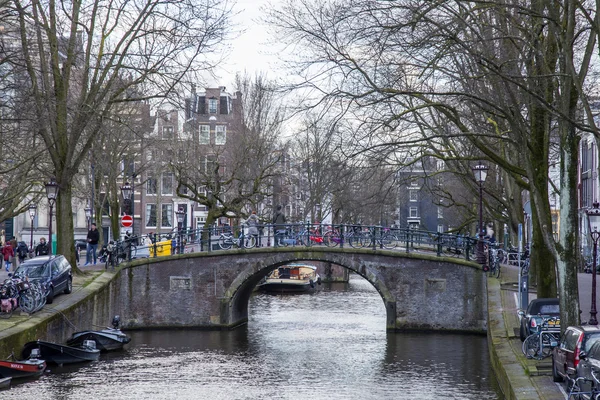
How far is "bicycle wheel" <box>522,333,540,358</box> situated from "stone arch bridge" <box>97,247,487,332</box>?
13923 mm

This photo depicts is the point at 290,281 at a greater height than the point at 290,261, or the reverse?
the point at 290,261

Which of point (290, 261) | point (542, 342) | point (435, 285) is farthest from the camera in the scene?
point (290, 261)

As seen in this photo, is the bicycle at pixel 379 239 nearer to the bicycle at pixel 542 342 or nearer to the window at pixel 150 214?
the bicycle at pixel 542 342

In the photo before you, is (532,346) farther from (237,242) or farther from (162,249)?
(162,249)

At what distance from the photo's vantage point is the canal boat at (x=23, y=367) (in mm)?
21750

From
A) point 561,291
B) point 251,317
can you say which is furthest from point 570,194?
point 251,317


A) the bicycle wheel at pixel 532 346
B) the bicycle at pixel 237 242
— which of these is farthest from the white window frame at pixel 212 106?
the bicycle wheel at pixel 532 346

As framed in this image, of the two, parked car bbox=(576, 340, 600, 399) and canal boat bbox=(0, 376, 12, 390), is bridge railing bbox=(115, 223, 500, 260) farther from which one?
parked car bbox=(576, 340, 600, 399)

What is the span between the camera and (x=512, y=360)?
20.2m

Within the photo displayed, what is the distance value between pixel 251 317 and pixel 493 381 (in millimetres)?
17886

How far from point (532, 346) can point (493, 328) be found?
5.28m

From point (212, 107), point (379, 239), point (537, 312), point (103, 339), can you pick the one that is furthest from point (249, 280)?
point (212, 107)

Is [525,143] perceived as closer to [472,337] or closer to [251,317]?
[472,337]

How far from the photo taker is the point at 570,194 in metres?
18.6
